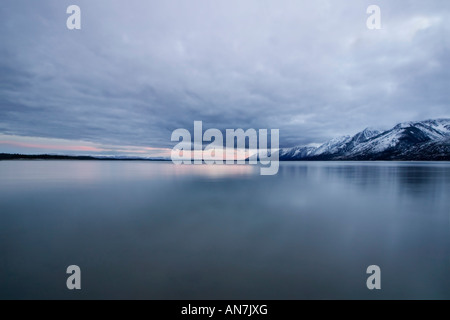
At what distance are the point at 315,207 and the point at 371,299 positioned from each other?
35.8 feet

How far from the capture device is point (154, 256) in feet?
27.1

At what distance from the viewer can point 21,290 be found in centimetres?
629

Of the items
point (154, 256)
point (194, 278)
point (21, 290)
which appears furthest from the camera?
point (154, 256)

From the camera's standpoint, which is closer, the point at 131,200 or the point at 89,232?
the point at 89,232

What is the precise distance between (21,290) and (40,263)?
1.55 m

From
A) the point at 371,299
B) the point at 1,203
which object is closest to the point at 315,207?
the point at 371,299

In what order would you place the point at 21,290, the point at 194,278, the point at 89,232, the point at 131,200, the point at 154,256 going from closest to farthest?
the point at 21,290 → the point at 194,278 → the point at 154,256 → the point at 89,232 → the point at 131,200

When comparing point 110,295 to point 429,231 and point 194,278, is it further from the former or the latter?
point 429,231
